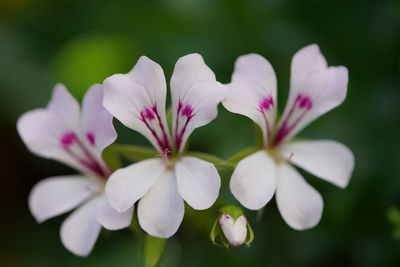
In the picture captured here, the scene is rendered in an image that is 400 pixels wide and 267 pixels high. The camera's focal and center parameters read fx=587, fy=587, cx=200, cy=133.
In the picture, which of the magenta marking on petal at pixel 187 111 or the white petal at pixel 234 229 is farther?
the magenta marking on petal at pixel 187 111

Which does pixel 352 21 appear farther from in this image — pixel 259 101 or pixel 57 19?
pixel 57 19

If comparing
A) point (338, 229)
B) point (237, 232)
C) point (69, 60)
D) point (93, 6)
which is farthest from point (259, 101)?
point (93, 6)

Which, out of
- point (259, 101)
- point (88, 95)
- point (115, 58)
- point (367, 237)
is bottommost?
point (367, 237)

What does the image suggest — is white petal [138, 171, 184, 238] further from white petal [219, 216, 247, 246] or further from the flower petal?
the flower petal

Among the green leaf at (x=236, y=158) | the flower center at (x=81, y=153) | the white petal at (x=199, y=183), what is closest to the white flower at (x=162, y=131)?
the white petal at (x=199, y=183)

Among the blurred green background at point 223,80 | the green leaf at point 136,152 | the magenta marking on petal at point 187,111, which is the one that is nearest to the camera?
the magenta marking on petal at point 187,111

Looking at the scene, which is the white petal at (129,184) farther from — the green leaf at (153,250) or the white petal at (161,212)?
the green leaf at (153,250)
